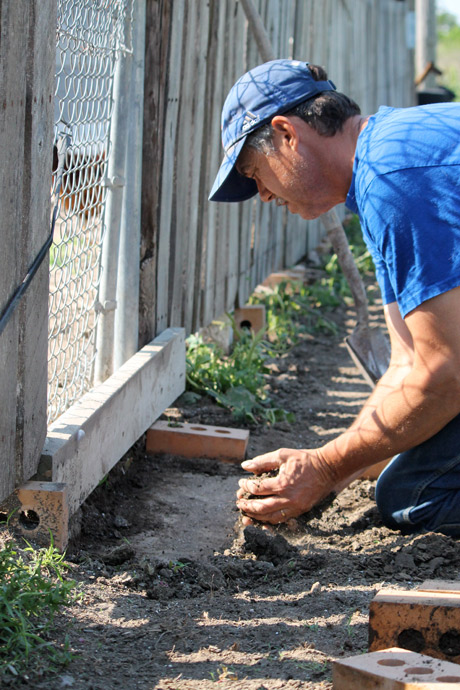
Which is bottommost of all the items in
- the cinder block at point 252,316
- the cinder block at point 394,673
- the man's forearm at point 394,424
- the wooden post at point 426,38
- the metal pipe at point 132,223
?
the cinder block at point 394,673

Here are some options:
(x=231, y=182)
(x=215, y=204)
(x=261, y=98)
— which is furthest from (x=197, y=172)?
(x=261, y=98)

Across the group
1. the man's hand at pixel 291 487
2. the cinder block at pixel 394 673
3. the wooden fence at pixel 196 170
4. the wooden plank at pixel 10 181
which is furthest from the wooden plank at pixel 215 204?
the cinder block at pixel 394 673

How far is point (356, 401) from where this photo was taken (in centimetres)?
480

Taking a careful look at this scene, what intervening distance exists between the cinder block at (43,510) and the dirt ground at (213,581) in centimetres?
14

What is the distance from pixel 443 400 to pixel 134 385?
4.59 ft

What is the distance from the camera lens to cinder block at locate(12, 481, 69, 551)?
8.00ft

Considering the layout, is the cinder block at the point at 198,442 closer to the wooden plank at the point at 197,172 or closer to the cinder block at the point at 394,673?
the wooden plank at the point at 197,172

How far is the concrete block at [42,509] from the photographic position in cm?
244

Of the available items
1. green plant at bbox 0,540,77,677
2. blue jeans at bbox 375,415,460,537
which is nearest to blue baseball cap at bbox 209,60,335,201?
blue jeans at bbox 375,415,460,537

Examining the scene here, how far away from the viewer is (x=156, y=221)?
145 inches

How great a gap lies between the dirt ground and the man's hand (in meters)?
0.12

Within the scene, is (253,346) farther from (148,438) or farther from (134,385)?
(134,385)

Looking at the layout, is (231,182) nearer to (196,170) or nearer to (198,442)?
(198,442)

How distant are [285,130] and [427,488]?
130cm
